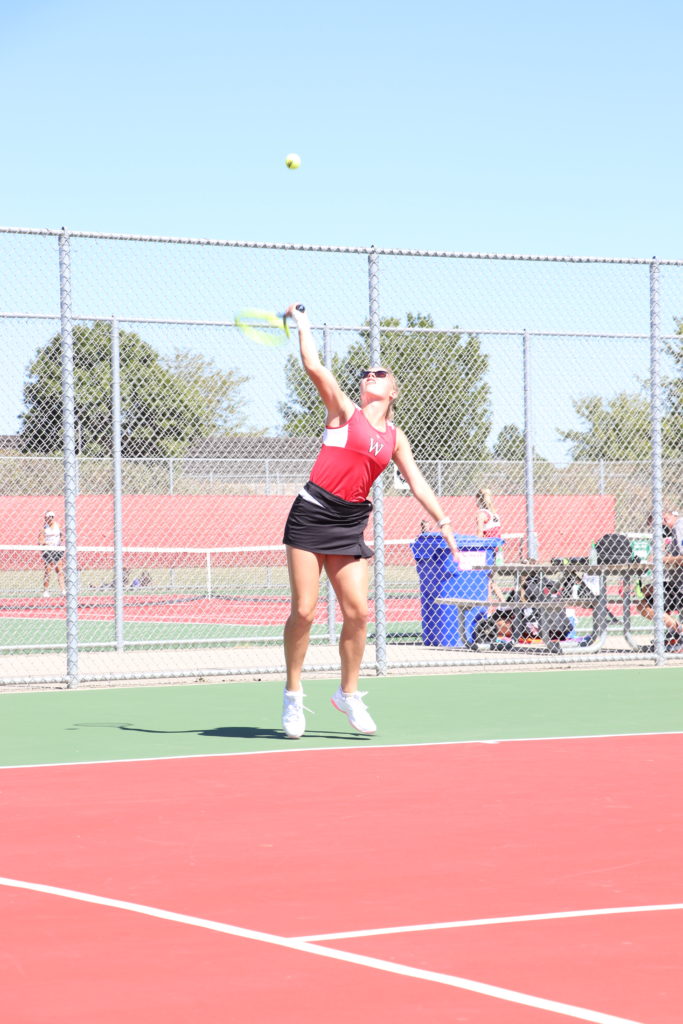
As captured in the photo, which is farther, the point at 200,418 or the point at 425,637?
the point at 200,418

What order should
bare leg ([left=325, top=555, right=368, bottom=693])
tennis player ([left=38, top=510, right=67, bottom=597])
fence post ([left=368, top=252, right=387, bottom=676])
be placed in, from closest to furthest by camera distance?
bare leg ([left=325, top=555, right=368, bottom=693]) → fence post ([left=368, top=252, right=387, bottom=676]) → tennis player ([left=38, top=510, right=67, bottom=597])

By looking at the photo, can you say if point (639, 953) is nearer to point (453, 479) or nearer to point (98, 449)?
point (453, 479)

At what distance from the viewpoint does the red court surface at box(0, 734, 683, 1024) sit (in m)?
4.03

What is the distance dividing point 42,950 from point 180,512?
22737mm

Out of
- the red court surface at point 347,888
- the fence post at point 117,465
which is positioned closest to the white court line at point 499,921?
the red court surface at point 347,888

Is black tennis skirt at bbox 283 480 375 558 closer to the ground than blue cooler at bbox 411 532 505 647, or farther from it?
farther from it

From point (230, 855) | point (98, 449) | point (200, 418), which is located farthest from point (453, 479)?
point (230, 855)

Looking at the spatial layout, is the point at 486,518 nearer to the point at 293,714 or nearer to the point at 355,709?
the point at 355,709

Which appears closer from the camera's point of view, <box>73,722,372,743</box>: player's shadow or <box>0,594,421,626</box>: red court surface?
<box>73,722,372,743</box>: player's shadow

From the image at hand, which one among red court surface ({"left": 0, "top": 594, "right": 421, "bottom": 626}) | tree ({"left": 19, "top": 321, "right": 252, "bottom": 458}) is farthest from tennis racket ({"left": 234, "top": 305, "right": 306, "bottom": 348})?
tree ({"left": 19, "top": 321, "right": 252, "bottom": 458})

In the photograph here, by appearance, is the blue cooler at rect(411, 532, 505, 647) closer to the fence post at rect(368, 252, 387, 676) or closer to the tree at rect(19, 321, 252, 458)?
the fence post at rect(368, 252, 387, 676)

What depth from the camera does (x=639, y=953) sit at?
14.5 ft

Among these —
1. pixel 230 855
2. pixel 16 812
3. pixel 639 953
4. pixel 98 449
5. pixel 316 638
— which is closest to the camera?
pixel 639 953

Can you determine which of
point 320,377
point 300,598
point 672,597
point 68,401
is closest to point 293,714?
point 300,598
